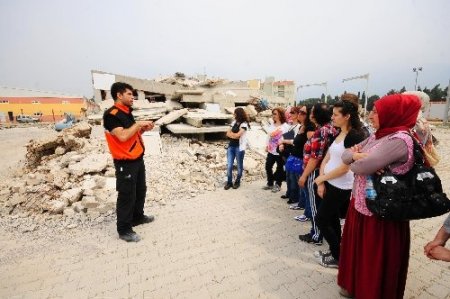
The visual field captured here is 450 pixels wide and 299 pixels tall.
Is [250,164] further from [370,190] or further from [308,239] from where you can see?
[370,190]

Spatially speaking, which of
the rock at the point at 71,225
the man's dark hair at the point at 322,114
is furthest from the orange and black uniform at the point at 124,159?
the man's dark hair at the point at 322,114

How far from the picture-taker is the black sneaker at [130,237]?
3.80m

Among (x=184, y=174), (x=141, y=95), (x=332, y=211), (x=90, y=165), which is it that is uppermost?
(x=141, y=95)

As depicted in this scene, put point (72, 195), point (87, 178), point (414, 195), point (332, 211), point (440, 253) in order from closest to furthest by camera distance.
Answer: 1. point (440, 253)
2. point (414, 195)
3. point (332, 211)
4. point (72, 195)
5. point (87, 178)

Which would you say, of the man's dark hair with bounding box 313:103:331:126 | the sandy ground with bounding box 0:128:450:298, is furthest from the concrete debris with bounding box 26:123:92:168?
the man's dark hair with bounding box 313:103:331:126

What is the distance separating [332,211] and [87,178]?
197 inches

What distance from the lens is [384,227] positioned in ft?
6.89

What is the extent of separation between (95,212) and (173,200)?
143cm

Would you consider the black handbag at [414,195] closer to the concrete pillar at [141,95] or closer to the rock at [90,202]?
the rock at [90,202]

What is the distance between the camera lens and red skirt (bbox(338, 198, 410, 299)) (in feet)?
6.92

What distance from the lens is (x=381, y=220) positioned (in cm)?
210

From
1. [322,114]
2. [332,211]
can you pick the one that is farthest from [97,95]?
[332,211]

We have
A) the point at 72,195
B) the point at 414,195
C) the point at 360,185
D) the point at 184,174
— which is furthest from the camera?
the point at 184,174

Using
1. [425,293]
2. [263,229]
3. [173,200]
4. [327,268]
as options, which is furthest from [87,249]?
[425,293]
